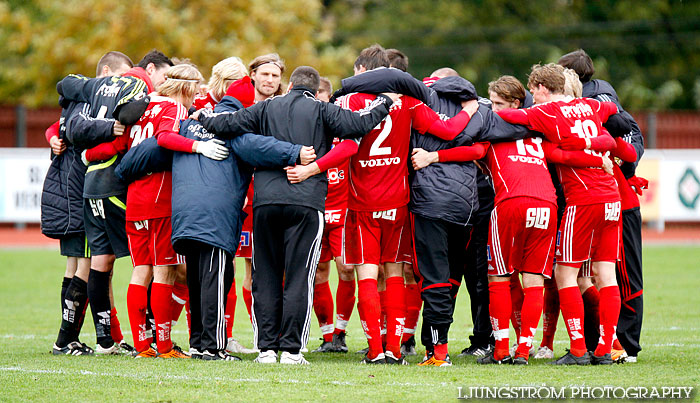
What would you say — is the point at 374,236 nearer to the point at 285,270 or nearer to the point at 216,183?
the point at 285,270

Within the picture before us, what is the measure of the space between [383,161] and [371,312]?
1.25m

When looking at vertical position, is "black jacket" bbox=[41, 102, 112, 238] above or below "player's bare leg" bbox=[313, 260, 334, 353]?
above

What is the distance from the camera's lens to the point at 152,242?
7.81 m

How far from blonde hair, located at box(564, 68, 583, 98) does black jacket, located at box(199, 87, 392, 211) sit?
5.14 ft

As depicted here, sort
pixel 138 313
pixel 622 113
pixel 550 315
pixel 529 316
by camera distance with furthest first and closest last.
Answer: pixel 550 315 < pixel 622 113 < pixel 138 313 < pixel 529 316

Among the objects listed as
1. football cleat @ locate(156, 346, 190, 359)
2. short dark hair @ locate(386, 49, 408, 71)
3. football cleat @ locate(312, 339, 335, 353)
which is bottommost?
football cleat @ locate(312, 339, 335, 353)

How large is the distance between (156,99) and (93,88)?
2.44 feet

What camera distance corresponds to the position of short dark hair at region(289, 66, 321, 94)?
7.59 meters

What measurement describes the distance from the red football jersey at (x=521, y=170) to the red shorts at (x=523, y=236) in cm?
7

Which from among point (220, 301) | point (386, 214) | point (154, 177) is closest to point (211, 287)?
point (220, 301)

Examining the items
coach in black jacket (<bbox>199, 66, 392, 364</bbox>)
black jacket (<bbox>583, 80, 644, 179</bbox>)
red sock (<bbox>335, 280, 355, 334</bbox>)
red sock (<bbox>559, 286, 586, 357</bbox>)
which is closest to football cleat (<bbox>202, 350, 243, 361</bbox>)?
coach in black jacket (<bbox>199, 66, 392, 364</bbox>)

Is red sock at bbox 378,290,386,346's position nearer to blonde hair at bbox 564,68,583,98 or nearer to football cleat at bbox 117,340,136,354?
football cleat at bbox 117,340,136,354

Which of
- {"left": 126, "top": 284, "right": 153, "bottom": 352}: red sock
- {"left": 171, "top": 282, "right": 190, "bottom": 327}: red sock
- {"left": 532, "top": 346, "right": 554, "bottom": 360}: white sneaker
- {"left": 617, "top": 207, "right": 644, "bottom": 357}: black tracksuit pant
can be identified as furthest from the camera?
{"left": 171, "top": 282, "right": 190, "bottom": 327}: red sock

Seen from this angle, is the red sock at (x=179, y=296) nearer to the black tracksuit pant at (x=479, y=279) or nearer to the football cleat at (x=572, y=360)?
the black tracksuit pant at (x=479, y=279)
